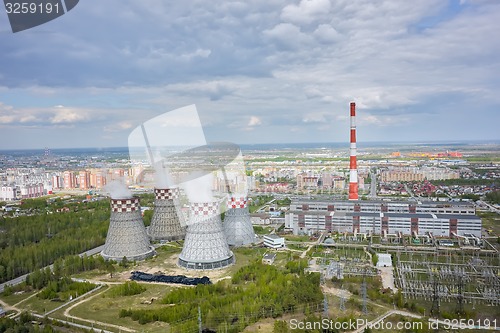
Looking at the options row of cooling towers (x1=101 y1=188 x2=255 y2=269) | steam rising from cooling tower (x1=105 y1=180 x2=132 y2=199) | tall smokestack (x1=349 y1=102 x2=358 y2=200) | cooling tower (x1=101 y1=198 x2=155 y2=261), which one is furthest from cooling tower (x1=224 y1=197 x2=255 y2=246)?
tall smokestack (x1=349 y1=102 x2=358 y2=200)

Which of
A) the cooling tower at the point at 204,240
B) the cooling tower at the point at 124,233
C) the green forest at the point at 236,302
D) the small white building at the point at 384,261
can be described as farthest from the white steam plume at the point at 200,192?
the small white building at the point at 384,261

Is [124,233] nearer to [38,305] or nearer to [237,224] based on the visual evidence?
[38,305]

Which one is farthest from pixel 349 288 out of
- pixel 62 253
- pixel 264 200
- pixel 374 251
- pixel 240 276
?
pixel 264 200

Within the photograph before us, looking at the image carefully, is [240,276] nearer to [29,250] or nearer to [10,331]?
[10,331]

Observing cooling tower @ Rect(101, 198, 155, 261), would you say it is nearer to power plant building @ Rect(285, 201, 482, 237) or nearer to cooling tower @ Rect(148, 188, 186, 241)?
cooling tower @ Rect(148, 188, 186, 241)

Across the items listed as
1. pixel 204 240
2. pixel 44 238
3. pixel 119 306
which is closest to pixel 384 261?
pixel 204 240

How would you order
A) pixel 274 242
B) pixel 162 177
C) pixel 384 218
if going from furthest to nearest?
pixel 384 218 → pixel 162 177 → pixel 274 242

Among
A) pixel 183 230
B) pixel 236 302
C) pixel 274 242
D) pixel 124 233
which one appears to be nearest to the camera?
pixel 236 302
